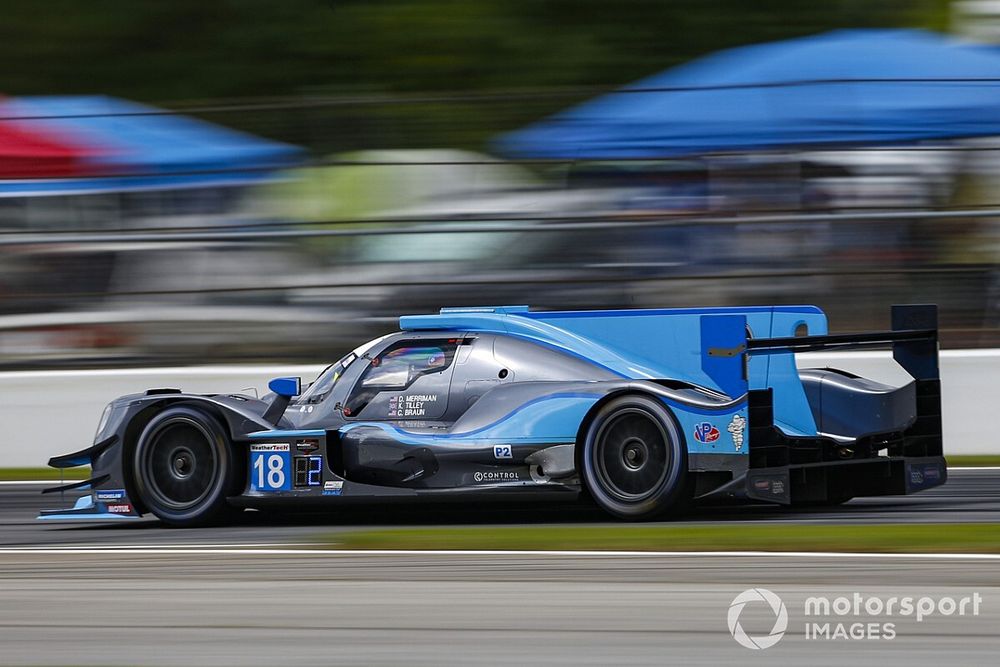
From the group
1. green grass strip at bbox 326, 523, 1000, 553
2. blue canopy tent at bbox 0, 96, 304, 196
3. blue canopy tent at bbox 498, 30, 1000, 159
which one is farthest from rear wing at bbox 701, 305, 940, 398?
blue canopy tent at bbox 0, 96, 304, 196

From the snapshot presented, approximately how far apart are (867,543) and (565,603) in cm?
206

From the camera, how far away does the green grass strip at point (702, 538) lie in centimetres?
711

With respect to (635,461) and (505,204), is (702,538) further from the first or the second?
(505,204)

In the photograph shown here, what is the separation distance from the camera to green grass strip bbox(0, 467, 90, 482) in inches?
519

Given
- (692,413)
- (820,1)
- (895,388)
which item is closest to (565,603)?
(692,413)

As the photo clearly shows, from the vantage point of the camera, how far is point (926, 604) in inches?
217

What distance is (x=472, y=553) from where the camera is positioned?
7.23 m

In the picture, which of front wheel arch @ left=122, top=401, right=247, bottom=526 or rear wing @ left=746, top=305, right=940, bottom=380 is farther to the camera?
front wheel arch @ left=122, top=401, right=247, bottom=526

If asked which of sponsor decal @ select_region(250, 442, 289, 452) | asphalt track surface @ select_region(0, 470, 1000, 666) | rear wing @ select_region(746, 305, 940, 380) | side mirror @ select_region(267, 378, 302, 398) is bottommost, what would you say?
asphalt track surface @ select_region(0, 470, 1000, 666)

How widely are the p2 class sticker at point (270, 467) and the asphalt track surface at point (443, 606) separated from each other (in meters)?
0.74

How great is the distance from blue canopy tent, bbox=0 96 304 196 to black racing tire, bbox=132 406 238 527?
630cm

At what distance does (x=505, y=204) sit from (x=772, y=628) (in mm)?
9728

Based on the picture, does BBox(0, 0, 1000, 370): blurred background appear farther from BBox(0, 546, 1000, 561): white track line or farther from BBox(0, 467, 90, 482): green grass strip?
BBox(0, 546, 1000, 561): white track line

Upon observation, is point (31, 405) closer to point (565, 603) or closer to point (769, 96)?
point (769, 96)
